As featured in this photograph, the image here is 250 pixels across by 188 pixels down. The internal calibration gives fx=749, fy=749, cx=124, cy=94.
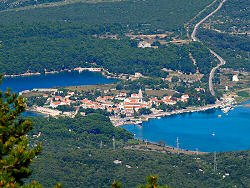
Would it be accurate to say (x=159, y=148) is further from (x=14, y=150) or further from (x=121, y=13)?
(x=121, y=13)

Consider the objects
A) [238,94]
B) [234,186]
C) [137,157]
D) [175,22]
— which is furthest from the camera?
[175,22]

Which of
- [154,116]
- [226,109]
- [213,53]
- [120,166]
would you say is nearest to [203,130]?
[154,116]

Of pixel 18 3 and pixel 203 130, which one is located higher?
pixel 18 3

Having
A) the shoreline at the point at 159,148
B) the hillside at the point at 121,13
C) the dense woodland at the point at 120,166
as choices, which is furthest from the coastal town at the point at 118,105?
the hillside at the point at 121,13

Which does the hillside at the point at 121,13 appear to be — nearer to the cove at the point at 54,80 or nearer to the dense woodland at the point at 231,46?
the dense woodland at the point at 231,46

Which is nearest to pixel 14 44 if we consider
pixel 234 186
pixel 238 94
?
pixel 238 94

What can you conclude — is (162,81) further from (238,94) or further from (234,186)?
(234,186)

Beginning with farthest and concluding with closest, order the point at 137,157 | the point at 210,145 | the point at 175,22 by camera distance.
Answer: the point at 175,22
the point at 210,145
the point at 137,157
